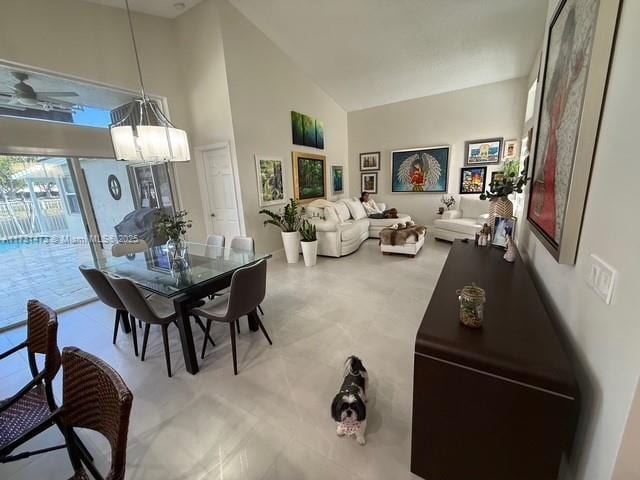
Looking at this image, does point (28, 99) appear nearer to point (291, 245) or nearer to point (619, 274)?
point (291, 245)

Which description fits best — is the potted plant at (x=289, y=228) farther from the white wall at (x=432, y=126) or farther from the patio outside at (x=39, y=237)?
the white wall at (x=432, y=126)

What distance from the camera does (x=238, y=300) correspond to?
190cm

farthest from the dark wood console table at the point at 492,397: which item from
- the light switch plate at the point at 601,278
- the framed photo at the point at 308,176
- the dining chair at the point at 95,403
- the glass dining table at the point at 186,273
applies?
the framed photo at the point at 308,176

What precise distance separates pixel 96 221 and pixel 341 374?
3.61 meters

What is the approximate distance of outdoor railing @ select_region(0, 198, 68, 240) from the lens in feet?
9.03

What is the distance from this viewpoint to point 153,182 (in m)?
3.97

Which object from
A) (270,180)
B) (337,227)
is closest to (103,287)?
(270,180)

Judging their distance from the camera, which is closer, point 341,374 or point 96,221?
point 341,374

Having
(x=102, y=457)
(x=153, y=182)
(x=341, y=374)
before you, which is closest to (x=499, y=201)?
(x=341, y=374)

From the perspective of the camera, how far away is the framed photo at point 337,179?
637 cm

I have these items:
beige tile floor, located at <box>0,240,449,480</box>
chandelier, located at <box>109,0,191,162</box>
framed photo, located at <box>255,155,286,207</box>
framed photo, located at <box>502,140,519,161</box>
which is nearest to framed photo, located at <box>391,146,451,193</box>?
framed photo, located at <box>502,140,519,161</box>

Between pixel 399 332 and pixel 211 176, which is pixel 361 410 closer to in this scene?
pixel 399 332

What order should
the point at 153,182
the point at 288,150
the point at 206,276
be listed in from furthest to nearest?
the point at 288,150 < the point at 153,182 < the point at 206,276

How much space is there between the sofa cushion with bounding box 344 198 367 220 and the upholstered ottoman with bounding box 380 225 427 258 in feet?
4.21
